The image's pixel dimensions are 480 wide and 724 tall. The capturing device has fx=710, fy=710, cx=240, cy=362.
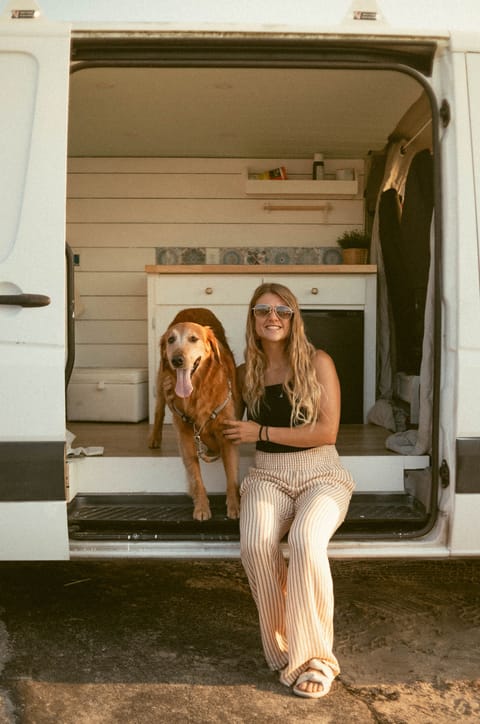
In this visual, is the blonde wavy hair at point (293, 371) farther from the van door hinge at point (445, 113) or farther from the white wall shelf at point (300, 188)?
the white wall shelf at point (300, 188)

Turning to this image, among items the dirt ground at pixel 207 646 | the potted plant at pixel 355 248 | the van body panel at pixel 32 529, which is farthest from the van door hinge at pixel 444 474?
the potted plant at pixel 355 248

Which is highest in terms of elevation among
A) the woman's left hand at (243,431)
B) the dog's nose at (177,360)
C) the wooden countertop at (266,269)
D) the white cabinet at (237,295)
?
the wooden countertop at (266,269)

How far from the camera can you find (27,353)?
2.16 metres

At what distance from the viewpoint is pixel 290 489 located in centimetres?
240

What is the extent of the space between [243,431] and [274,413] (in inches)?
5.1

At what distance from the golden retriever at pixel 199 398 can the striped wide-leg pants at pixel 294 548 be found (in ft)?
0.96

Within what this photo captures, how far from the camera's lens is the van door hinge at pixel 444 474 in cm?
230

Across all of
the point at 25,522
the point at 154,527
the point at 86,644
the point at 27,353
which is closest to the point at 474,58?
the point at 27,353

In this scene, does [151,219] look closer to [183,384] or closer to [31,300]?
[183,384]

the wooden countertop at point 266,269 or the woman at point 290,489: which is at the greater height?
the wooden countertop at point 266,269

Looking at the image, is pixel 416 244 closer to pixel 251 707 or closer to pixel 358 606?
pixel 358 606

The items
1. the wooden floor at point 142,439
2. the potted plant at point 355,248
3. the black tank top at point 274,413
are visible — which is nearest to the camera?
the black tank top at point 274,413

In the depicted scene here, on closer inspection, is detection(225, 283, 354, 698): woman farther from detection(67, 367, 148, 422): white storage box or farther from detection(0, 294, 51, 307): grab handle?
detection(67, 367, 148, 422): white storage box

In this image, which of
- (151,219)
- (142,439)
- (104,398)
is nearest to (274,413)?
(142,439)
